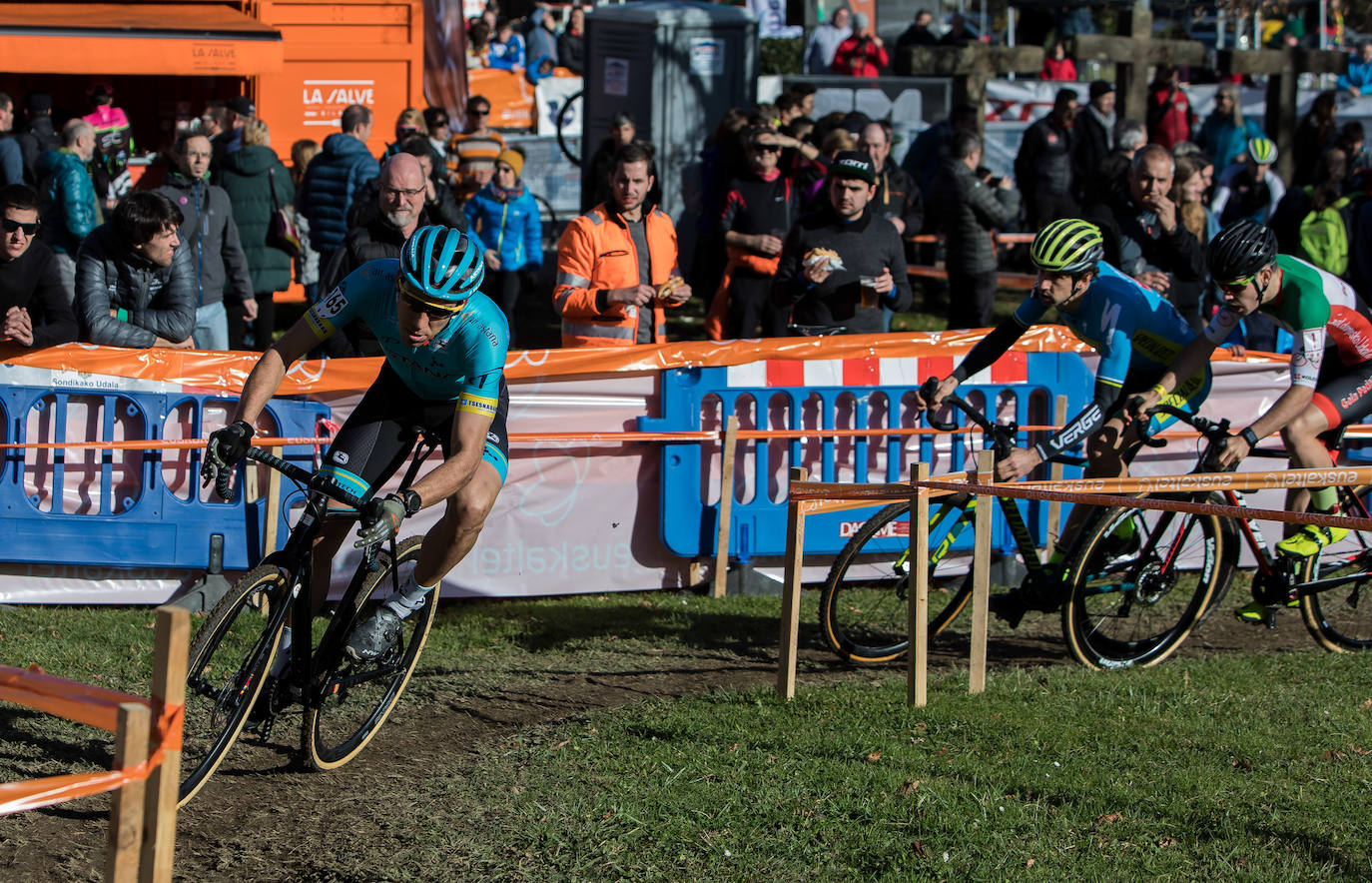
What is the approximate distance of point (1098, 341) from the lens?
6875mm

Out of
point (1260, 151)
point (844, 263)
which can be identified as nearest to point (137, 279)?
point (844, 263)

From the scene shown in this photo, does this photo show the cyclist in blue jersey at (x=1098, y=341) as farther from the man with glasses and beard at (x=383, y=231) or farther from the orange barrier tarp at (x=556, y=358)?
the man with glasses and beard at (x=383, y=231)

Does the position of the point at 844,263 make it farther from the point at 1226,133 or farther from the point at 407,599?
the point at 1226,133

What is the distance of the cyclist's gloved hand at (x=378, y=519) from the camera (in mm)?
4559

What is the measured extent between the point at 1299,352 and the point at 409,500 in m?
4.26

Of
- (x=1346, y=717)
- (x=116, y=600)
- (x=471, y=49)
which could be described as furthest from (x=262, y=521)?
(x=471, y=49)

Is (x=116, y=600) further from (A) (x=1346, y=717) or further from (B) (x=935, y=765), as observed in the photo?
(A) (x=1346, y=717)

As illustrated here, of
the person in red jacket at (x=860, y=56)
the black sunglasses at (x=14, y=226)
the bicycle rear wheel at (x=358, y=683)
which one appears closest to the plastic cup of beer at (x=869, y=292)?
the bicycle rear wheel at (x=358, y=683)

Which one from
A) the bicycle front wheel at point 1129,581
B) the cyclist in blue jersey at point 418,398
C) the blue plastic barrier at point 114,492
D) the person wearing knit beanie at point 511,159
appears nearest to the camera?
the cyclist in blue jersey at point 418,398

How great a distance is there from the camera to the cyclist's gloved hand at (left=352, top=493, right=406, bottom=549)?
4.56m

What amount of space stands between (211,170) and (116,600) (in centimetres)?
534

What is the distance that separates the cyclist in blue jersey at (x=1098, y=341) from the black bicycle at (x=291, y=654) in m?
2.89

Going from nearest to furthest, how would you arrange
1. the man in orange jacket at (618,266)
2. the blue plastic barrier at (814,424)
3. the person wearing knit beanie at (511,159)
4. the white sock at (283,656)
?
the white sock at (283,656), the blue plastic barrier at (814,424), the man in orange jacket at (618,266), the person wearing knit beanie at (511,159)

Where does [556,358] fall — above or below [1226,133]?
below
